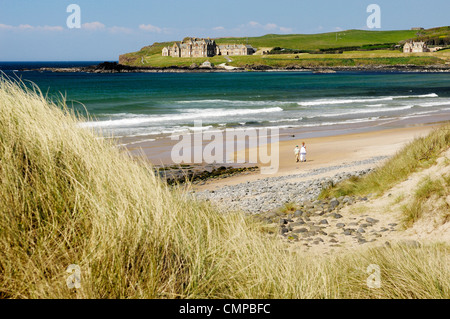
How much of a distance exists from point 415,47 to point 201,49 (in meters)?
88.8

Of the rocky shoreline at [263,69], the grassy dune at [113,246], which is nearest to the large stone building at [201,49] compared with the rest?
the rocky shoreline at [263,69]

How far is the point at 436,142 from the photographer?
9797 millimetres

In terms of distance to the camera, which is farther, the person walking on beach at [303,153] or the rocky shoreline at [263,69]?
the rocky shoreline at [263,69]

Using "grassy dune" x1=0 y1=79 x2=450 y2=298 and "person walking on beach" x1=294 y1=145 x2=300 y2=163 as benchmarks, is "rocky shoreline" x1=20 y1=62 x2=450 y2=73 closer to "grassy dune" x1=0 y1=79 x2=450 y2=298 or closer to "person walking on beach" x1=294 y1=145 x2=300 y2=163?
"person walking on beach" x1=294 y1=145 x2=300 y2=163

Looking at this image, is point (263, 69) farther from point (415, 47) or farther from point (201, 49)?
point (415, 47)

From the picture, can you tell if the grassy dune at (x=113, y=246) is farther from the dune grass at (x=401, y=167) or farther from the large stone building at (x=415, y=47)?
the large stone building at (x=415, y=47)

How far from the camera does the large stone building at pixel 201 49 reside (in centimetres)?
18638

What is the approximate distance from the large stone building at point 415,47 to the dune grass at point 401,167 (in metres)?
177

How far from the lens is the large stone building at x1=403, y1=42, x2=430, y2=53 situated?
168 meters

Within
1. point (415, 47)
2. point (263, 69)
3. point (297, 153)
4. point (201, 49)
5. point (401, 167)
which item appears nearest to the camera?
point (401, 167)

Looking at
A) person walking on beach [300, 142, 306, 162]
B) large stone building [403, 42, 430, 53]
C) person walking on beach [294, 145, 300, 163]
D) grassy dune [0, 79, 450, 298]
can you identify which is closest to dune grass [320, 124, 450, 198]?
grassy dune [0, 79, 450, 298]

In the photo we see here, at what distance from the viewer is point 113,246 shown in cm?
338

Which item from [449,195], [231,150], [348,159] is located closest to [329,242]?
[449,195]

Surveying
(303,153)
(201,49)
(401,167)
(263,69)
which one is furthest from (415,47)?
(401,167)
